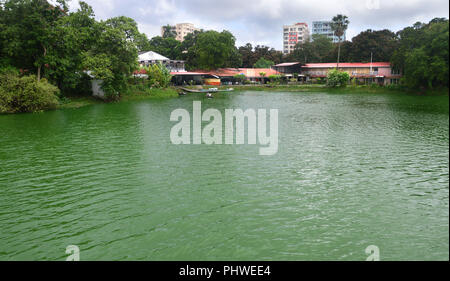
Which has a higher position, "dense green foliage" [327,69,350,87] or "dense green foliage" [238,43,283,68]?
"dense green foliage" [238,43,283,68]

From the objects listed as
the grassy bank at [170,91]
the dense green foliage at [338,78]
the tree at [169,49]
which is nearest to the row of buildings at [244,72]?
the dense green foliage at [338,78]

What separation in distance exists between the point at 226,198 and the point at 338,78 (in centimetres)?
6398

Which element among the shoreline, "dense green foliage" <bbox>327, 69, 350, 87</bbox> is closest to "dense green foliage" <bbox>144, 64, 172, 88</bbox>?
the shoreline

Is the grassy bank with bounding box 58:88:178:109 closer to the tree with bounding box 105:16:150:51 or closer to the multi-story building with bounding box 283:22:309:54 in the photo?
the tree with bounding box 105:16:150:51

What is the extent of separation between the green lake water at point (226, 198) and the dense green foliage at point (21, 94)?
14501mm

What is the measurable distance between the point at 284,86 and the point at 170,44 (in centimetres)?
4013

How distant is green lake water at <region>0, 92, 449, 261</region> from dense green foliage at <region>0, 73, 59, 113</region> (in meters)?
14.5

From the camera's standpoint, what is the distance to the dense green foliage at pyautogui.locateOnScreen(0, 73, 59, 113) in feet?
108

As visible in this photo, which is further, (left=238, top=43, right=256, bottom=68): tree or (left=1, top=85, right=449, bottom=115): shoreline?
(left=238, top=43, right=256, bottom=68): tree

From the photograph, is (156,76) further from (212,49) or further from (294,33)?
(294,33)

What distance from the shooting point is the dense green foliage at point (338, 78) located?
66.1 m
